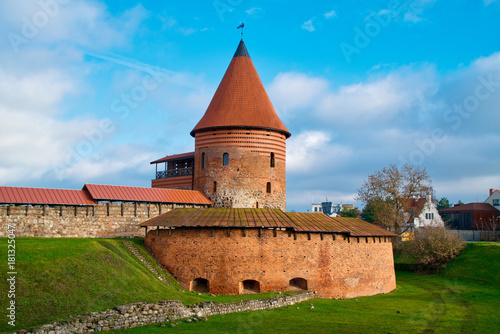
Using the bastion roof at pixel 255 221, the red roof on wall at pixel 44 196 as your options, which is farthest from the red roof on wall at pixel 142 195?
the bastion roof at pixel 255 221

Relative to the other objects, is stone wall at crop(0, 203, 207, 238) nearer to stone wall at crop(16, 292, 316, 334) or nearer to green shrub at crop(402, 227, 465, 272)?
stone wall at crop(16, 292, 316, 334)

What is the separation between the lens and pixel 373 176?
38.8 meters

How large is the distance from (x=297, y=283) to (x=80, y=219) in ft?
34.4

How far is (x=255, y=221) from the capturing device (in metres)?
20.7

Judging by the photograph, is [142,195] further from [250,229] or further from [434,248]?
[434,248]

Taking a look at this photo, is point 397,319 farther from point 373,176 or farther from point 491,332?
point 373,176

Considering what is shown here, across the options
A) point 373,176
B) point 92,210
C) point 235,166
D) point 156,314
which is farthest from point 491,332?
point 373,176

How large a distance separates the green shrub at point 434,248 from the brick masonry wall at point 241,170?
12531 mm

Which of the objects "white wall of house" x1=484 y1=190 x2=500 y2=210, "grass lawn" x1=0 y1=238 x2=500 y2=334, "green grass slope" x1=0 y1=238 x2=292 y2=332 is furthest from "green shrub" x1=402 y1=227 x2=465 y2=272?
"white wall of house" x1=484 y1=190 x2=500 y2=210

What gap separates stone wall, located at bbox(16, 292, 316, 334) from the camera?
485 inches

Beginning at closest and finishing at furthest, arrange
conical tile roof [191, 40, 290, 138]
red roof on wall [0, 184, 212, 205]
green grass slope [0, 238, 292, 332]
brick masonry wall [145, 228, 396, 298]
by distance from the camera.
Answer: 1. green grass slope [0, 238, 292, 332]
2. brick masonry wall [145, 228, 396, 298]
3. red roof on wall [0, 184, 212, 205]
4. conical tile roof [191, 40, 290, 138]

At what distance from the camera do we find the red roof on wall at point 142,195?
22.8 m

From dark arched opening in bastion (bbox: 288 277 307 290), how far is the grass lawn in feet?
4.63

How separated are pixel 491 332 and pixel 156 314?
10.7 m
